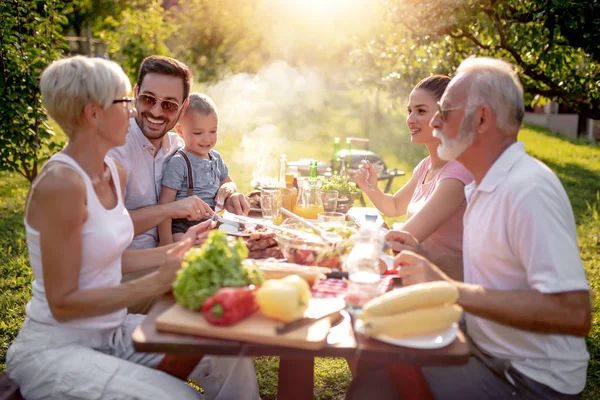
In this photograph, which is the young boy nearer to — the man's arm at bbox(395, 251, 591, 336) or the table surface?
the table surface

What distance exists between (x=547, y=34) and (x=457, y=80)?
389cm

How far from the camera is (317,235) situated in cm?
296

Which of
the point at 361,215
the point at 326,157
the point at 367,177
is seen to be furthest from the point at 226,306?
the point at 326,157

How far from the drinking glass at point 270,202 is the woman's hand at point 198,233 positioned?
0.75 m

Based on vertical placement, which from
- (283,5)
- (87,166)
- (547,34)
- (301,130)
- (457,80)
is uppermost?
(283,5)

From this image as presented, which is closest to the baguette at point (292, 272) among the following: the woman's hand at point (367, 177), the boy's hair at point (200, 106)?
the boy's hair at point (200, 106)

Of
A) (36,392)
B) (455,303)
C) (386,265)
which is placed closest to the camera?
(455,303)

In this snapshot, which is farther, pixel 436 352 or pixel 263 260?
pixel 263 260

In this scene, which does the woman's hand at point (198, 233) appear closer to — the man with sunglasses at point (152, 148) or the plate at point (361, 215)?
the man with sunglasses at point (152, 148)

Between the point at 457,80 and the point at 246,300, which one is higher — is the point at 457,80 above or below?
above

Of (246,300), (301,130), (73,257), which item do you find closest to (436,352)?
(246,300)

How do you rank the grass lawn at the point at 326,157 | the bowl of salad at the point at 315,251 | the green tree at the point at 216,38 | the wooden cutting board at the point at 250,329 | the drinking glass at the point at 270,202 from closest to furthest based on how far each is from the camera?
the wooden cutting board at the point at 250,329 < the bowl of salad at the point at 315,251 < the drinking glass at the point at 270,202 < the grass lawn at the point at 326,157 < the green tree at the point at 216,38

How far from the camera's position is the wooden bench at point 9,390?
246 centimetres

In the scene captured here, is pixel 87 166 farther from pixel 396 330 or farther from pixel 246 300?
pixel 396 330
